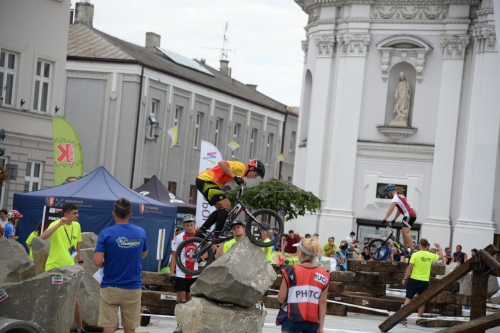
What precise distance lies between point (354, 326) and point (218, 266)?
7264 millimetres

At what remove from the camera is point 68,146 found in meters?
27.3

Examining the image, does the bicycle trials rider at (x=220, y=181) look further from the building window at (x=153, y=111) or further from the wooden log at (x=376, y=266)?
the building window at (x=153, y=111)

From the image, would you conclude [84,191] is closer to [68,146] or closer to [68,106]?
[68,146]

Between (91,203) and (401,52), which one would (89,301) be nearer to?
(91,203)

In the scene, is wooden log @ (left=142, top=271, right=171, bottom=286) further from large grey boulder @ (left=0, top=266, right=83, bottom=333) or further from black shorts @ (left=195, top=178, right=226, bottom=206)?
large grey boulder @ (left=0, top=266, right=83, bottom=333)

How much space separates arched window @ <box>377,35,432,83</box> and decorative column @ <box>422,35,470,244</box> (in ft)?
3.23

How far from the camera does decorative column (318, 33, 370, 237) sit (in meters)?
39.2

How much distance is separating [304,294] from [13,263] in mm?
5604

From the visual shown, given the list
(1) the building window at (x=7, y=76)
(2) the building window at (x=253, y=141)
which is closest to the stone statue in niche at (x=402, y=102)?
(1) the building window at (x=7, y=76)

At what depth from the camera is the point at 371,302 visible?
Result: 74.5ft

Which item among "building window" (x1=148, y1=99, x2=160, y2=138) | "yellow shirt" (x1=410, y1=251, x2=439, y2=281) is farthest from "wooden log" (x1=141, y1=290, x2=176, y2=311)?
"building window" (x1=148, y1=99, x2=160, y2=138)

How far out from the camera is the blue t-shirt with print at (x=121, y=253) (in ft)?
34.9

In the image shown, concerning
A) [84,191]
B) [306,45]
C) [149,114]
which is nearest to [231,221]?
[84,191]

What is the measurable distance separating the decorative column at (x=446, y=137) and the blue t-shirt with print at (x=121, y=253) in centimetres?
2867
